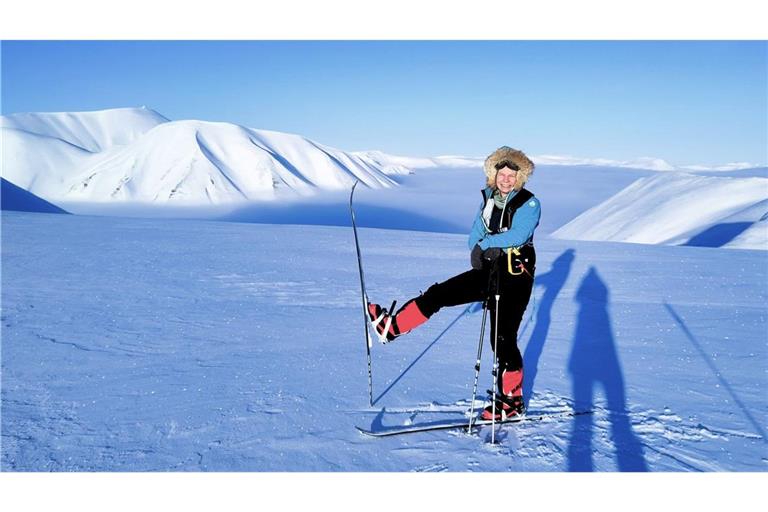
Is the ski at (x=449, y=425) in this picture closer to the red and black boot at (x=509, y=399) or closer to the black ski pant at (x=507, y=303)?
the red and black boot at (x=509, y=399)

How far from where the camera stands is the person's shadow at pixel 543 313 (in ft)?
15.4

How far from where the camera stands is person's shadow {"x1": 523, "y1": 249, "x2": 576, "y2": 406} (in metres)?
4.70

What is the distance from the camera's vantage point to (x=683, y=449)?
3238 mm

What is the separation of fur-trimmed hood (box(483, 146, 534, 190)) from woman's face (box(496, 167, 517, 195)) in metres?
0.04

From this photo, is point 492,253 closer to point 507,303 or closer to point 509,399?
point 507,303

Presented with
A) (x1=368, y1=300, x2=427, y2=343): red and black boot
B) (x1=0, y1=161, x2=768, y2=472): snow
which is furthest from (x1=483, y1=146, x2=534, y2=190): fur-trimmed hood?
(x1=0, y1=161, x2=768, y2=472): snow

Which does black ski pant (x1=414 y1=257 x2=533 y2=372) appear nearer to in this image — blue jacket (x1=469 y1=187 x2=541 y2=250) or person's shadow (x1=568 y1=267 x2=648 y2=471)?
blue jacket (x1=469 y1=187 x2=541 y2=250)

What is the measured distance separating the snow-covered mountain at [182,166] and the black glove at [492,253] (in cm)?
9578

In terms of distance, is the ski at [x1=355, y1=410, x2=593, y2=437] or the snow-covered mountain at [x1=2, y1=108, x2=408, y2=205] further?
the snow-covered mountain at [x1=2, y1=108, x2=408, y2=205]

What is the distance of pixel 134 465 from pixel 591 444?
2.94 meters

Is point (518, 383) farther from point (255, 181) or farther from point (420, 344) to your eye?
point (255, 181)

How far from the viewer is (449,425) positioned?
3.54 metres

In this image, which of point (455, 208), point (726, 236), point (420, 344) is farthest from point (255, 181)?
point (420, 344)

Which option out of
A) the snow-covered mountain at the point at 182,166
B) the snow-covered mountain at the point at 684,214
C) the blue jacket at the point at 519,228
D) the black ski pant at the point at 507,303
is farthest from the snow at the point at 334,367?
the snow-covered mountain at the point at 182,166
